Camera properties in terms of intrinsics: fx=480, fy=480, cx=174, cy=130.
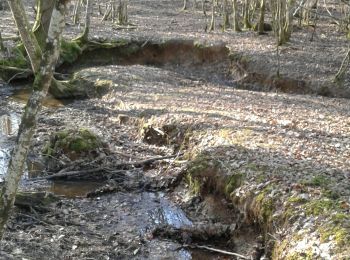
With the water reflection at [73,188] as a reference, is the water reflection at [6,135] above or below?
below

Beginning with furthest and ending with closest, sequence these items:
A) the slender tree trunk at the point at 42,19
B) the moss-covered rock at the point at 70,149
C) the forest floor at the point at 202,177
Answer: the slender tree trunk at the point at 42,19 → the moss-covered rock at the point at 70,149 → the forest floor at the point at 202,177

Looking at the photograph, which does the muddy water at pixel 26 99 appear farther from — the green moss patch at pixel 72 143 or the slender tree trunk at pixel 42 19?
the green moss patch at pixel 72 143

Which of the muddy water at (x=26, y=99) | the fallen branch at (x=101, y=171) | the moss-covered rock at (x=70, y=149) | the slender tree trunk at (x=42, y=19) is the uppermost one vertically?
the slender tree trunk at (x=42, y=19)

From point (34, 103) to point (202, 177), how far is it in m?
4.89

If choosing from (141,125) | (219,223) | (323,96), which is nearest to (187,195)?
(219,223)

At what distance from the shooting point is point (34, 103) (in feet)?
17.9

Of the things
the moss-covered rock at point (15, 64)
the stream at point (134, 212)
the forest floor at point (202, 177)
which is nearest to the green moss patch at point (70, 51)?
the moss-covered rock at point (15, 64)

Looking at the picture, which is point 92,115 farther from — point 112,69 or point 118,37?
point 118,37

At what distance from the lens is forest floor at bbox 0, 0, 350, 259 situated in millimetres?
7418

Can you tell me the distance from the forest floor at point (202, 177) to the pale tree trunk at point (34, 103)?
1661 millimetres

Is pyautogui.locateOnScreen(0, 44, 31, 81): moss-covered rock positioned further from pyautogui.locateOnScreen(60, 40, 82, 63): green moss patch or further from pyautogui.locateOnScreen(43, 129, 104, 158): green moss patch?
pyautogui.locateOnScreen(43, 129, 104, 158): green moss patch

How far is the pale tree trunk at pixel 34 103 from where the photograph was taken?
17.4ft

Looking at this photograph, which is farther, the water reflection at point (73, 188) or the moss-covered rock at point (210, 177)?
the water reflection at point (73, 188)

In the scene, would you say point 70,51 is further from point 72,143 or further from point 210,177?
point 210,177
